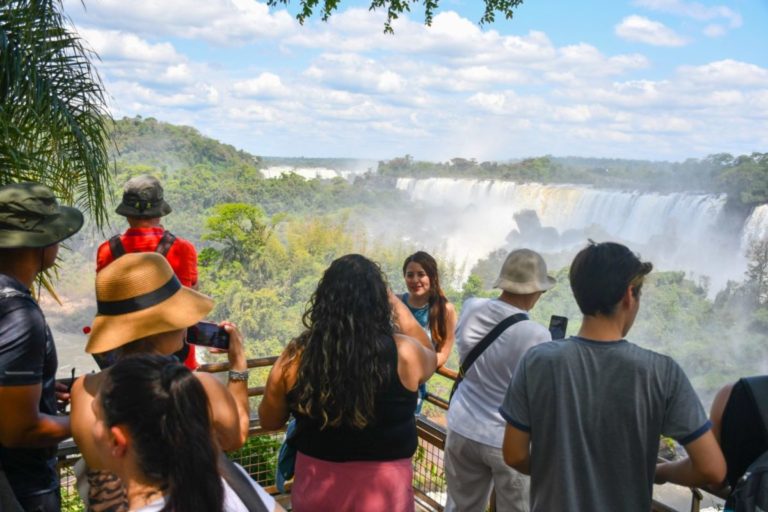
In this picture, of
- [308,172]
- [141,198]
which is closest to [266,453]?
[141,198]

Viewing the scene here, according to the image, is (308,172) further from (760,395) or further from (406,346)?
(760,395)

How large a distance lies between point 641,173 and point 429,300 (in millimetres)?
46874

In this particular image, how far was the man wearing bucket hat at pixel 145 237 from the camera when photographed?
12.0 ft

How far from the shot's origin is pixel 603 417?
1.92 m

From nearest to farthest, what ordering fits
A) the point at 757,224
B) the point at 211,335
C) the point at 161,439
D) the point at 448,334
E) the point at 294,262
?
the point at 161,439 → the point at 211,335 → the point at 448,334 → the point at 757,224 → the point at 294,262

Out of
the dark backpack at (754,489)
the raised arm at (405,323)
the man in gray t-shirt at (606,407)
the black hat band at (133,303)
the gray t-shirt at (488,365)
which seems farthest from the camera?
the gray t-shirt at (488,365)

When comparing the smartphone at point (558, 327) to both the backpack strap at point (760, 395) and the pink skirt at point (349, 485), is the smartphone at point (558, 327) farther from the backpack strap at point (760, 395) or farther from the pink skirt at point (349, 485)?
the backpack strap at point (760, 395)

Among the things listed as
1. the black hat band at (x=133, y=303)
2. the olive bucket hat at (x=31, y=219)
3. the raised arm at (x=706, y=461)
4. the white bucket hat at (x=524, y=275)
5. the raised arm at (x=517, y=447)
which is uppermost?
the olive bucket hat at (x=31, y=219)

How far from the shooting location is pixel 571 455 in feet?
6.43

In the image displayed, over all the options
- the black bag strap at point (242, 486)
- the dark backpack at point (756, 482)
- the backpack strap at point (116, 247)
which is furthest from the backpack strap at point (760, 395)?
the backpack strap at point (116, 247)

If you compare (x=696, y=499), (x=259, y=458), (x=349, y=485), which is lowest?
(x=259, y=458)

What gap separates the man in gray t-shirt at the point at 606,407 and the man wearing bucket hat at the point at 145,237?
223 cm

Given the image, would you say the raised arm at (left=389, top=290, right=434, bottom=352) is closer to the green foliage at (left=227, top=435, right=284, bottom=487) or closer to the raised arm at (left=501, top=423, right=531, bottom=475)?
the raised arm at (left=501, top=423, right=531, bottom=475)

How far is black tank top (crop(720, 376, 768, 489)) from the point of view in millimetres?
1777
